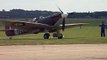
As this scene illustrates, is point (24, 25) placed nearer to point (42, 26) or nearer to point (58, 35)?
point (42, 26)

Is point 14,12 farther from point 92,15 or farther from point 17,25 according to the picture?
point 17,25

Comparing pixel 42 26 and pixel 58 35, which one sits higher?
pixel 42 26

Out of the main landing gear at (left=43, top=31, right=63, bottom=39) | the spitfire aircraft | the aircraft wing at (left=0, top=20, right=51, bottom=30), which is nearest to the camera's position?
the main landing gear at (left=43, top=31, right=63, bottom=39)

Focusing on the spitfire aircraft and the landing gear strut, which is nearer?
the landing gear strut

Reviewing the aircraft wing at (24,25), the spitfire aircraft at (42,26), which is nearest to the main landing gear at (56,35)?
the spitfire aircraft at (42,26)

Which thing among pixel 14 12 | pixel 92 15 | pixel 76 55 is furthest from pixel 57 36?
pixel 92 15

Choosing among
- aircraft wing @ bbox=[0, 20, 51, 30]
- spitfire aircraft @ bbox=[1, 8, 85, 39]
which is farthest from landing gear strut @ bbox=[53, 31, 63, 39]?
aircraft wing @ bbox=[0, 20, 51, 30]

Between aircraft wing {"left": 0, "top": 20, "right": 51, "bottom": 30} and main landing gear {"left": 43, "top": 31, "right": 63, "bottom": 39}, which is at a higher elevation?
aircraft wing {"left": 0, "top": 20, "right": 51, "bottom": 30}

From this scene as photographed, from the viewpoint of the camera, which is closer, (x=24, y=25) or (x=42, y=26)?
(x=24, y=25)

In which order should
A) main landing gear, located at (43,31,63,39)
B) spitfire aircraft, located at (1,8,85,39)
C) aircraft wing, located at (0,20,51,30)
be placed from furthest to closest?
spitfire aircraft, located at (1,8,85,39) < aircraft wing, located at (0,20,51,30) < main landing gear, located at (43,31,63,39)

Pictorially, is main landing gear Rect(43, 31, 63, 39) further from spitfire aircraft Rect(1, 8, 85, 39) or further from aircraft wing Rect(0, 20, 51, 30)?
aircraft wing Rect(0, 20, 51, 30)

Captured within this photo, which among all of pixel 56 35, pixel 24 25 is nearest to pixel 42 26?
pixel 56 35

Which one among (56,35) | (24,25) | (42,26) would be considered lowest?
(56,35)

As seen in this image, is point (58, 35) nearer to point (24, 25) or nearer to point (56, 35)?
point (56, 35)
